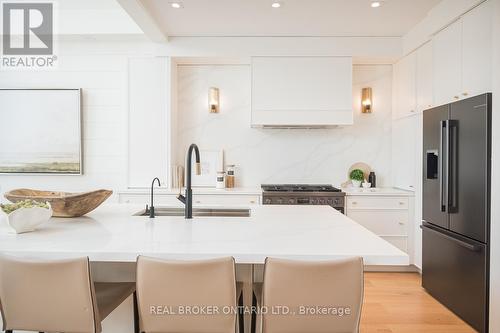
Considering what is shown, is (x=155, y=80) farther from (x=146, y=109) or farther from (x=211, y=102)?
→ (x=211, y=102)

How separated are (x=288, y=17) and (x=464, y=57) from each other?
64.0 inches

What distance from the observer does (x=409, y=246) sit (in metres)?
3.47

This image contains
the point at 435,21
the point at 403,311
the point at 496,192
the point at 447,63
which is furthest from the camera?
the point at 435,21

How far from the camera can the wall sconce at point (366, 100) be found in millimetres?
3959

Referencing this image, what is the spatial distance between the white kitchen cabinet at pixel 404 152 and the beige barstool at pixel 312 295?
8.72ft

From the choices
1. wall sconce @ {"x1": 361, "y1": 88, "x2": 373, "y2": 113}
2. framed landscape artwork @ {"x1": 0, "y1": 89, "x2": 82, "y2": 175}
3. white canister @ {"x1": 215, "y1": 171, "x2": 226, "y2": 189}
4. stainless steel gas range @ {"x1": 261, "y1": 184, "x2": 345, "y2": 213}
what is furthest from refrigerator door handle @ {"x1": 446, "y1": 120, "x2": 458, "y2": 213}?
framed landscape artwork @ {"x1": 0, "y1": 89, "x2": 82, "y2": 175}

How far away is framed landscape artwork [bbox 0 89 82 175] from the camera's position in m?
3.84

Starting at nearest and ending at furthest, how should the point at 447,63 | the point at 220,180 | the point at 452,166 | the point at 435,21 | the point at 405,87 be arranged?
1. the point at 452,166
2. the point at 447,63
3. the point at 435,21
4. the point at 405,87
5. the point at 220,180

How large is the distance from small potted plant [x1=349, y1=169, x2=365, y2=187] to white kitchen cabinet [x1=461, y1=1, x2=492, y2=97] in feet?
5.24

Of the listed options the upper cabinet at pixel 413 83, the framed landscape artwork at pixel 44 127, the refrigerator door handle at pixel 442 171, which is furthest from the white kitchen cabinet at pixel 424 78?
the framed landscape artwork at pixel 44 127

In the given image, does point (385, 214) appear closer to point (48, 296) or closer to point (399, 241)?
point (399, 241)

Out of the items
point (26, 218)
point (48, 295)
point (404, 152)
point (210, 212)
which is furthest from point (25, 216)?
point (404, 152)

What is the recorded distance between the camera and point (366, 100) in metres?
3.96

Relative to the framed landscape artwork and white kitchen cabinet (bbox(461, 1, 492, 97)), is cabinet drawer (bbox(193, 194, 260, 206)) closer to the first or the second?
the framed landscape artwork
